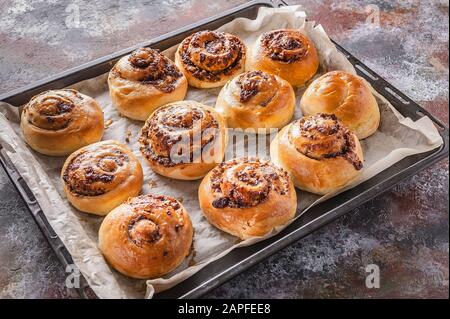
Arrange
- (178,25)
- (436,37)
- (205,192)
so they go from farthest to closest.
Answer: (178,25)
(436,37)
(205,192)

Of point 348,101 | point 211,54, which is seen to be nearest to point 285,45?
point 211,54

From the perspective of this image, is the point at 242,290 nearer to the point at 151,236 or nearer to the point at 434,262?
the point at 151,236

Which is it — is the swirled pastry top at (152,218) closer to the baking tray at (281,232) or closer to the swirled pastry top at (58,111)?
the baking tray at (281,232)

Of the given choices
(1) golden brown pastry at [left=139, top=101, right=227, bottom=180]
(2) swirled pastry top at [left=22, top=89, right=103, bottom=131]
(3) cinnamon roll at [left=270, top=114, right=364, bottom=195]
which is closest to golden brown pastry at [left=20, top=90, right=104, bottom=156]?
(2) swirled pastry top at [left=22, top=89, right=103, bottom=131]

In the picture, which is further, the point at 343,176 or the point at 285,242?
the point at 343,176

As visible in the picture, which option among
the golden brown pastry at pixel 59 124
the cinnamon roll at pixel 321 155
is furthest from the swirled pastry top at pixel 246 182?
the golden brown pastry at pixel 59 124

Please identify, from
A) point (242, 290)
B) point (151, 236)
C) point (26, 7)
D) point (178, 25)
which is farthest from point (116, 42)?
point (242, 290)

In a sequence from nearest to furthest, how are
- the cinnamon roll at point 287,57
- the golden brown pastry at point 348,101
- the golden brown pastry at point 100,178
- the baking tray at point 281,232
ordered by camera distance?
1. the baking tray at point 281,232
2. the golden brown pastry at point 100,178
3. the golden brown pastry at point 348,101
4. the cinnamon roll at point 287,57
